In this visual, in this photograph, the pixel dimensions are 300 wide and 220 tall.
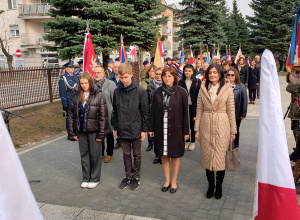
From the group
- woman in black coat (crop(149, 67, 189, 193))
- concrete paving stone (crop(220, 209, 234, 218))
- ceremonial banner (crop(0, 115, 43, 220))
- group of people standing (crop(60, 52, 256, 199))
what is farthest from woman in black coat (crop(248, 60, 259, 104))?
ceremonial banner (crop(0, 115, 43, 220))

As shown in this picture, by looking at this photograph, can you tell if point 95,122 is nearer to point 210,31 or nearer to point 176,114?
point 176,114

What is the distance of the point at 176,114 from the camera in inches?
169

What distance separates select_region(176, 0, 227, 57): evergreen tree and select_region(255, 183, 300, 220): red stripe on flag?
98.8 feet

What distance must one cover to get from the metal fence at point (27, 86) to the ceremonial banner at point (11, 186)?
10546mm

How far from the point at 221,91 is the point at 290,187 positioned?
8.62 feet

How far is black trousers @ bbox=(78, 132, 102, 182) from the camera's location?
4746 millimetres

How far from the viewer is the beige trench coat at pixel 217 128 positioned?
4.00 meters

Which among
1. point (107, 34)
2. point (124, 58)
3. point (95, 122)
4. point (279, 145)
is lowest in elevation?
point (95, 122)

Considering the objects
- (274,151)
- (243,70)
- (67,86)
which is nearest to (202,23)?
(243,70)

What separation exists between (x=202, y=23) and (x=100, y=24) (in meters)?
21.4

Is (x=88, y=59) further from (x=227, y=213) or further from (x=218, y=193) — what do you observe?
(x=227, y=213)

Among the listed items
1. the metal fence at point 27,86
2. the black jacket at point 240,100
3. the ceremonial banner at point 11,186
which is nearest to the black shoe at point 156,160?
the black jacket at point 240,100

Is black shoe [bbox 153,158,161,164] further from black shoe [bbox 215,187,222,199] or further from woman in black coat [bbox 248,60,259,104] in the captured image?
woman in black coat [bbox 248,60,259,104]

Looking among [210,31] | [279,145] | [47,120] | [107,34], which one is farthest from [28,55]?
[279,145]
